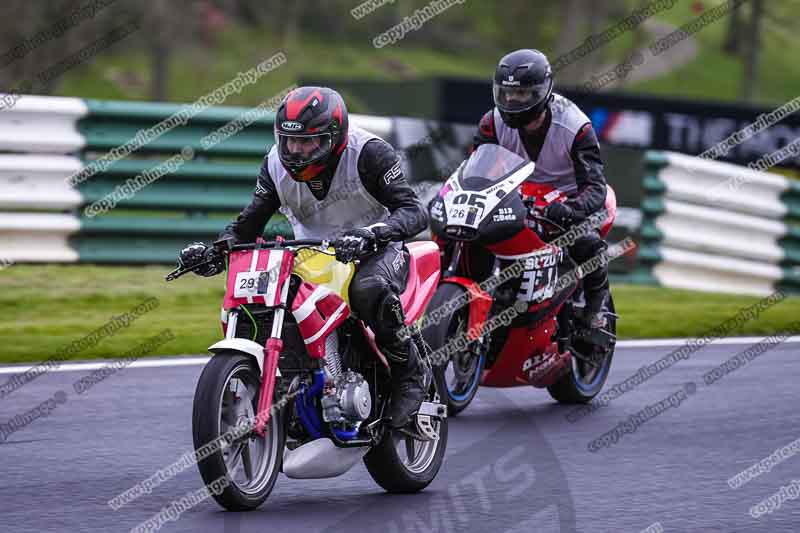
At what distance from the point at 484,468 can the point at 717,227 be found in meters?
8.58

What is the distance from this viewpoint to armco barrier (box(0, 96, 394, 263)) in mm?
11617

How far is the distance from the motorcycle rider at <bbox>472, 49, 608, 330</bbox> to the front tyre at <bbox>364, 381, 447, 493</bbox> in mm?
2096

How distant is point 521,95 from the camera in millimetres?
8500

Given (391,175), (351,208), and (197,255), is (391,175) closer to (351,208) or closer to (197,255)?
(351,208)

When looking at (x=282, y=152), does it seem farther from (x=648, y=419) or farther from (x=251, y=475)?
(x=648, y=419)

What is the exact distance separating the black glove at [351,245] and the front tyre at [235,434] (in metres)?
0.56

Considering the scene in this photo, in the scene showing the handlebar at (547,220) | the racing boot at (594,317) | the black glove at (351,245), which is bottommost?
the racing boot at (594,317)

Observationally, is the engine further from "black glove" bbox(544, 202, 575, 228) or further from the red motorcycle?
"black glove" bbox(544, 202, 575, 228)

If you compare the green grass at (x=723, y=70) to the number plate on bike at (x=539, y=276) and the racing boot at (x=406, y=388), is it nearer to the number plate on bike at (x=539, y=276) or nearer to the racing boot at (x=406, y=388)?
the number plate on bike at (x=539, y=276)

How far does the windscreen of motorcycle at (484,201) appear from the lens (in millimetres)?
8102

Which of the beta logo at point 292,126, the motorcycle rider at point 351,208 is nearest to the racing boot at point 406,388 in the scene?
the motorcycle rider at point 351,208

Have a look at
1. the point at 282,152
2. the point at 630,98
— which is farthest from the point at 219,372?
the point at 630,98

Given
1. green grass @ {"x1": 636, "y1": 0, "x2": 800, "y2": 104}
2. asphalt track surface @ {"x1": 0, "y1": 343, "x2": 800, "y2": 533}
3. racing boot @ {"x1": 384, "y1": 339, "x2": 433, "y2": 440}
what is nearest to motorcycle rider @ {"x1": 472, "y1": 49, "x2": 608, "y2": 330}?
asphalt track surface @ {"x1": 0, "y1": 343, "x2": 800, "y2": 533}

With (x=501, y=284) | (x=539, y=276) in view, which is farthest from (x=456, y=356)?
(x=539, y=276)
